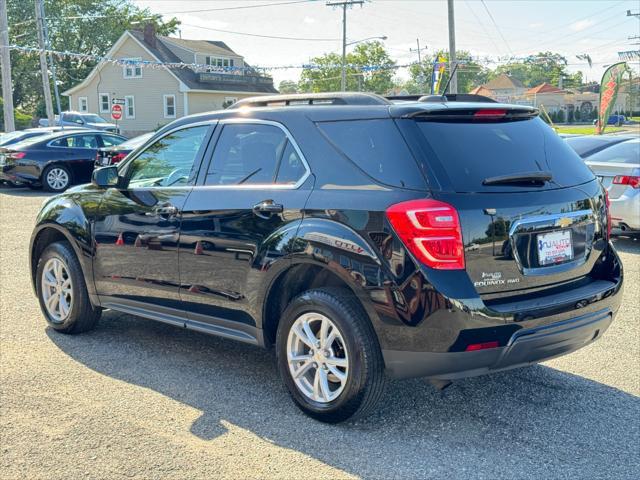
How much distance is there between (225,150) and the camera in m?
4.88

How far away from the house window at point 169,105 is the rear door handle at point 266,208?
49590mm

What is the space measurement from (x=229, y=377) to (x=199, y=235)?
98 centimetres

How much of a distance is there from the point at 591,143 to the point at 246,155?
28.3ft

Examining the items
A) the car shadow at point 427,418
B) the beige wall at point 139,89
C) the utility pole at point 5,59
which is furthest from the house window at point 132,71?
the car shadow at point 427,418

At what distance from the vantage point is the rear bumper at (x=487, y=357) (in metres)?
3.70

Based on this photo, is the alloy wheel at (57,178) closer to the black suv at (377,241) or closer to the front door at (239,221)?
the black suv at (377,241)

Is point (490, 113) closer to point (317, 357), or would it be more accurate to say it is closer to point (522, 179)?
point (522, 179)

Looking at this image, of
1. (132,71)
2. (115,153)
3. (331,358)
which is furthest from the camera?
(132,71)

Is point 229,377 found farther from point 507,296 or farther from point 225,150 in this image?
point 507,296

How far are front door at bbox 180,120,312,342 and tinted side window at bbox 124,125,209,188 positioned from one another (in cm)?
22

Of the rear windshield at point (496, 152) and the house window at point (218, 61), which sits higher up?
the house window at point (218, 61)

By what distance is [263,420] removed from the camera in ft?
13.8

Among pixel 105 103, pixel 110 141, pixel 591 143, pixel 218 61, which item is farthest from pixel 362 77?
pixel 591 143

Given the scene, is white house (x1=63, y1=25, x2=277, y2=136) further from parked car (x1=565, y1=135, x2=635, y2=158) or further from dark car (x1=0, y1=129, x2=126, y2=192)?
parked car (x1=565, y1=135, x2=635, y2=158)
